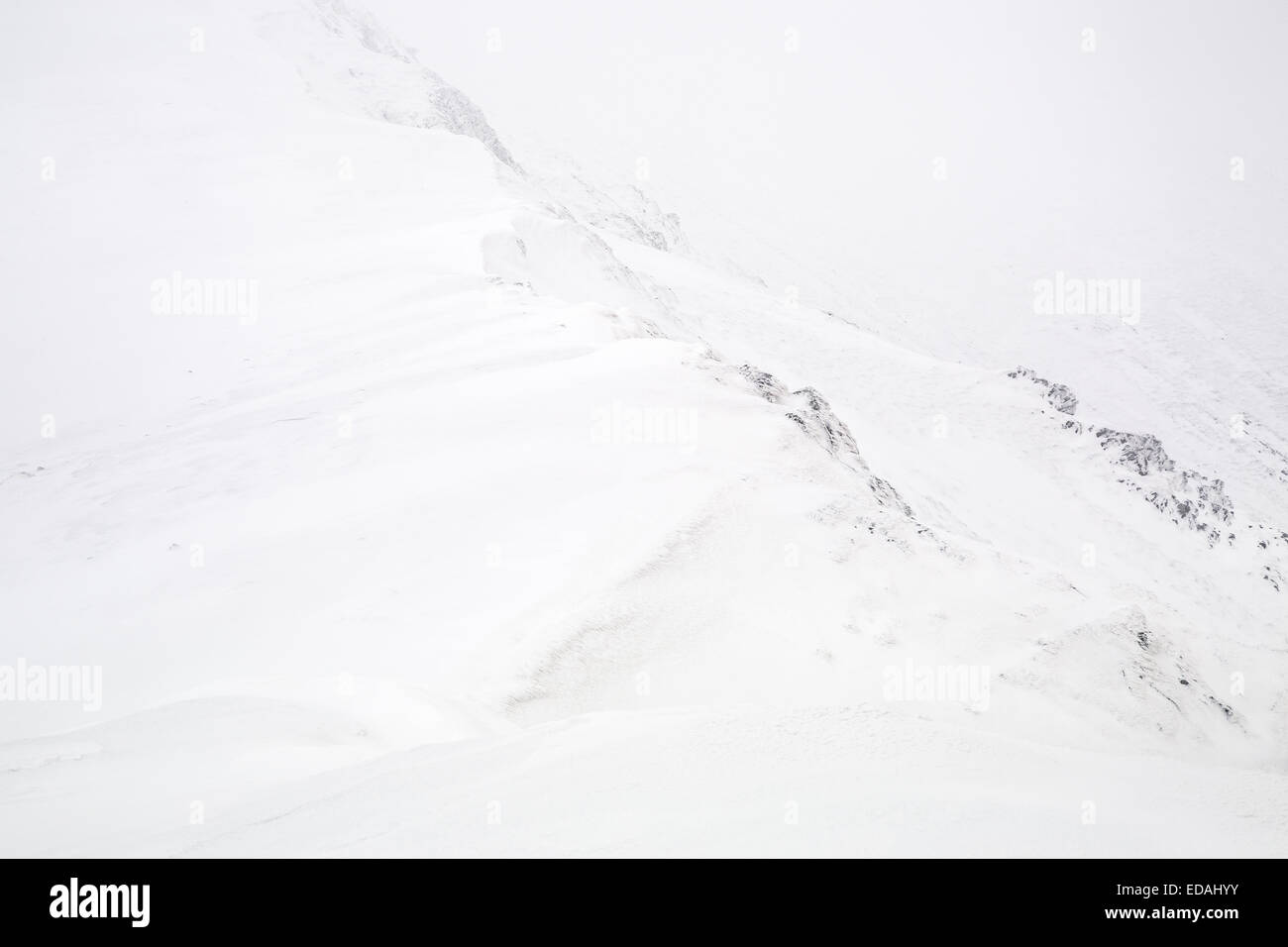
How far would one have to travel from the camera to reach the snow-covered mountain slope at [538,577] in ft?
14.9

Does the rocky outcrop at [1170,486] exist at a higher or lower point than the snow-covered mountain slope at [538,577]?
lower

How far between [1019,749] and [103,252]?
28.0 m

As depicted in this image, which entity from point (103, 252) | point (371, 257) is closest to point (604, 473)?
point (371, 257)

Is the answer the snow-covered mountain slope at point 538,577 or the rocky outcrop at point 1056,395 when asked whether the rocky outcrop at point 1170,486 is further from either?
the rocky outcrop at point 1056,395

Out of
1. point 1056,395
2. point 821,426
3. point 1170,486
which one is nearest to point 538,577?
point 821,426

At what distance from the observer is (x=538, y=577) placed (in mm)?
9641

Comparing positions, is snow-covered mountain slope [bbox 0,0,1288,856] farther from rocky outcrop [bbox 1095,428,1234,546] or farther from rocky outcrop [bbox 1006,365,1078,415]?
rocky outcrop [bbox 1006,365,1078,415]

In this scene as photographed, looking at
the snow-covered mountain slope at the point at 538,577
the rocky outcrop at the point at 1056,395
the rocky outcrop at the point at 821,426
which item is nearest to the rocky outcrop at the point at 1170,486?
the snow-covered mountain slope at the point at 538,577

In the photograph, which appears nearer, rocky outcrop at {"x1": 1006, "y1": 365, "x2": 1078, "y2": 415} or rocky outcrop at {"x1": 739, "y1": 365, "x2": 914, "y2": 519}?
rocky outcrop at {"x1": 739, "y1": 365, "x2": 914, "y2": 519}

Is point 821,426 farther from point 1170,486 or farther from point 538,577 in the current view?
point 1170,486

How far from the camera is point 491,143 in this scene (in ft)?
181

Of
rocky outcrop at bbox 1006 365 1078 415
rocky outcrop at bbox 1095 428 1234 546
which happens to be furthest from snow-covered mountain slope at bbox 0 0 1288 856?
rocky outcrop at bbox 1006 365 1078 415

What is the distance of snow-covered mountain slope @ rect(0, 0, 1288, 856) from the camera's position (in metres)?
4.54
